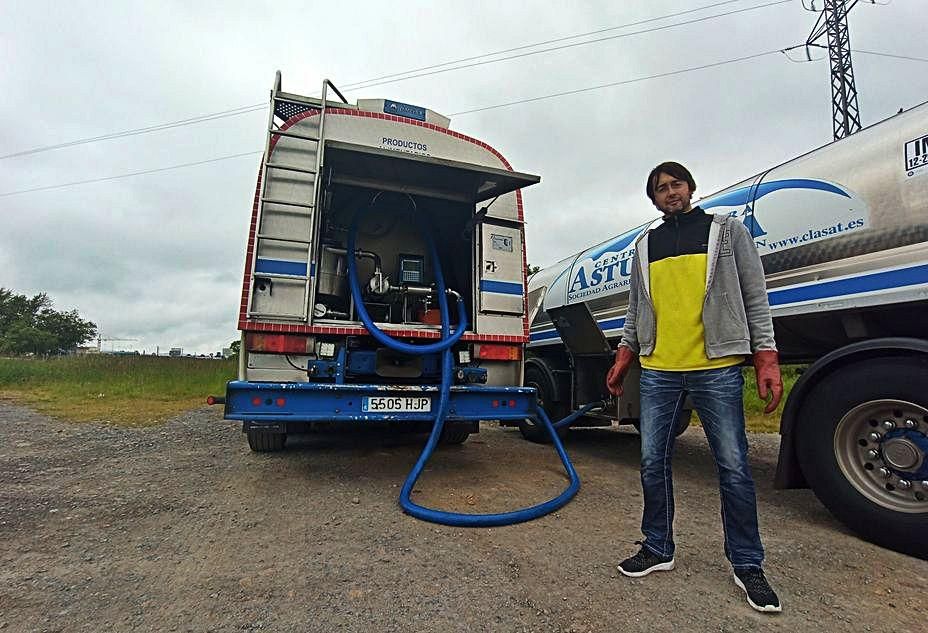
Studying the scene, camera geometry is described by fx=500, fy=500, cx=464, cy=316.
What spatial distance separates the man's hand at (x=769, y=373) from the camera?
2.14 meters

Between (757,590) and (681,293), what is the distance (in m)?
1.26

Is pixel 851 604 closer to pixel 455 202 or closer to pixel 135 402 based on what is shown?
pixel 455 202

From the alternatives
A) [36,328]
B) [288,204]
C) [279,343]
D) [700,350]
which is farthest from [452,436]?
[36,328]

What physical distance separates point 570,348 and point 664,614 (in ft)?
12.7

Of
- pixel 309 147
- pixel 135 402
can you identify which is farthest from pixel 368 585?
pixel 135 402

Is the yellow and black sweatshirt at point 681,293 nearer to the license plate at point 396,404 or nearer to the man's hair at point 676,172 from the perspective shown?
the man's hair at point 676,172

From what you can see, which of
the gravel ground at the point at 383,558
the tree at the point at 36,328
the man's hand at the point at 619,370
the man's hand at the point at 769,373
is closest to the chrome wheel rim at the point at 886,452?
the gravel ground at the point at 383,558

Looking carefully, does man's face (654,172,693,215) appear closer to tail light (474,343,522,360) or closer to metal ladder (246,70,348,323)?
tail light (474,343,522,360)

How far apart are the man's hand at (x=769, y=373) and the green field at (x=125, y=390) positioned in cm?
407

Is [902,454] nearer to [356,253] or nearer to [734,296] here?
[734,296]

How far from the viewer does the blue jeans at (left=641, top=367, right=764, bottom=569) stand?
83.9 inches

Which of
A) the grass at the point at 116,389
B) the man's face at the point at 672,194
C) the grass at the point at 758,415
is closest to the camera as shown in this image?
the man's face at the point at 672,194

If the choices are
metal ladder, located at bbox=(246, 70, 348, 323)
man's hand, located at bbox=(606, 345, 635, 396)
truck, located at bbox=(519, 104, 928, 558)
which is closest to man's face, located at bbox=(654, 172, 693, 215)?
man's hand, located at bbox=(606, 345, 635, 396)

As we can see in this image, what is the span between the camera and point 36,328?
168ft
